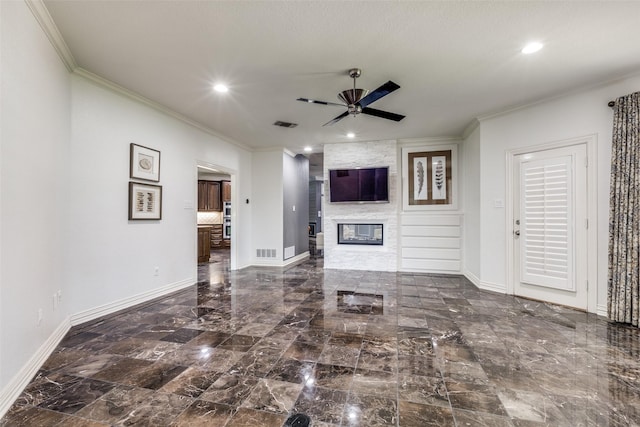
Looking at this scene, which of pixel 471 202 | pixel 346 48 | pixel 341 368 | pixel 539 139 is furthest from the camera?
pixel 471 202

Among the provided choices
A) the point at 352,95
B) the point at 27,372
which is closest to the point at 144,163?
the point at 27,372

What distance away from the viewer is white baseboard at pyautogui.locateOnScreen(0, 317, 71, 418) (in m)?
1.64

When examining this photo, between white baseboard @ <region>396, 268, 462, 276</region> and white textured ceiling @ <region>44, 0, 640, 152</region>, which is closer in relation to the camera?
white textured ceiling @ <region>44, 0, 640, 152</region>

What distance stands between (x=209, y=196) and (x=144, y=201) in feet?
17.1

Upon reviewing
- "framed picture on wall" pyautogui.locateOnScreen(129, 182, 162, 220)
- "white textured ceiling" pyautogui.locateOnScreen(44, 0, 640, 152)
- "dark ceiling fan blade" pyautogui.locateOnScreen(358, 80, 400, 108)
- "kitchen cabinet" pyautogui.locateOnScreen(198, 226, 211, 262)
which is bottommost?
"kitchen cabinet" pyautogui.locateOnScreen(198, 226, 211, 262)

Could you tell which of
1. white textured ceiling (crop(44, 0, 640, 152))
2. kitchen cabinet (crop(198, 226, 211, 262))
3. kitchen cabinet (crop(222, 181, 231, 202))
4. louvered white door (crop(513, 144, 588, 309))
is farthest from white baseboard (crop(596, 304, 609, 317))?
kitchen cabinet (crop(222, 181, 231, 202))

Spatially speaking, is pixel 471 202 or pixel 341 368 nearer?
pixel 341 368

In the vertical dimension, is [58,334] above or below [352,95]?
below

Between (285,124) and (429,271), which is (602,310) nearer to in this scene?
(429,271)

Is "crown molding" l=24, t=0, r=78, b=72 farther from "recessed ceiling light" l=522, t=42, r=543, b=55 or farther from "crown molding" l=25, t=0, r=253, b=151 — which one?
"recessed ceiling light" l=522, t=42, r=543, b=55

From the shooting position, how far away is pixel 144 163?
364 centimetres

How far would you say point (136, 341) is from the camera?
8.34 ft

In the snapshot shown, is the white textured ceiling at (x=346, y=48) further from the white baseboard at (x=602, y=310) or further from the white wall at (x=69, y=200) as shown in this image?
the white baseboard at (x=602, y=310)

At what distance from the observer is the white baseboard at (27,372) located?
164cm
